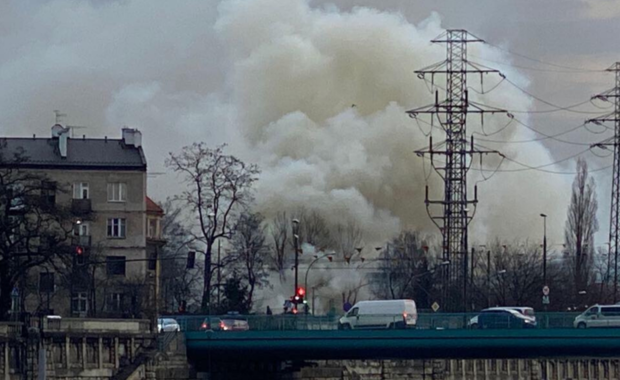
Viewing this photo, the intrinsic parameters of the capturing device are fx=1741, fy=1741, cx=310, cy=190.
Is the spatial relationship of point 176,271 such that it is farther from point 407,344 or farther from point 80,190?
point 407,344

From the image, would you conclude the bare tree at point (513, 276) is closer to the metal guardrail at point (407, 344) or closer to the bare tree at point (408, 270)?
the bare tree at point (408, 270)

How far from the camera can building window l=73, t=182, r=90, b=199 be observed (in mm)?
114125

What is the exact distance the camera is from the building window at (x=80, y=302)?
104 m

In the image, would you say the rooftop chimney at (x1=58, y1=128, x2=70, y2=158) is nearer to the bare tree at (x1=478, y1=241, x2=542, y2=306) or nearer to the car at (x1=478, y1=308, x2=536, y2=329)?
the bare tree at (x1=478, y1=241, x2=542, y2=306)

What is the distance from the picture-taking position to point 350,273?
425 feet

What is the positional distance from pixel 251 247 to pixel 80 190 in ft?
42.3

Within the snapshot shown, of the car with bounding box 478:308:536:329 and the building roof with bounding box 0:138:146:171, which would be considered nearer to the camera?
the car with bounding box 478:308:536:329

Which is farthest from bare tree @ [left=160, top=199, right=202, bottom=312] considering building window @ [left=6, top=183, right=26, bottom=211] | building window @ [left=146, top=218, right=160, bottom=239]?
building window @ [left=6, top=183, right=26, bottom=211]

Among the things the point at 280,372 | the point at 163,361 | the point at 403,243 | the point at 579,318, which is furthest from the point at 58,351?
the point at 403,243

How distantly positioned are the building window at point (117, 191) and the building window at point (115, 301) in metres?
8.90

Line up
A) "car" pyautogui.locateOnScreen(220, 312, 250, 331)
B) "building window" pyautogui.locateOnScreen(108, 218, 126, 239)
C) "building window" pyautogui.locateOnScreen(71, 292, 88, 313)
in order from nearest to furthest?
"car" pyautogui.locateOnScreen(220, 312, 250, 331) → "building window" pyautogui.locateOnScreen(71, 292, 88, 313) → "building window" pyautogui.locateOnScreen(108, 218, 126, 239)

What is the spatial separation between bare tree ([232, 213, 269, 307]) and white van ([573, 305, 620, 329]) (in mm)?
36580

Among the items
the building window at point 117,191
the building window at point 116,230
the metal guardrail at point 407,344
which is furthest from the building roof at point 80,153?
the metal guardrail at point 407,344

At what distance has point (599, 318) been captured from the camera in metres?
80.4
